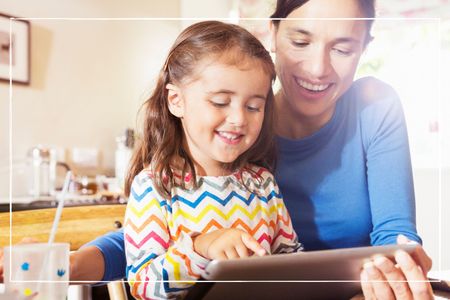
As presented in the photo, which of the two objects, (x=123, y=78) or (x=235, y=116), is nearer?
(x=235, y=116)

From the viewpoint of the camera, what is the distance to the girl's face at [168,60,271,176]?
1632 millimetres

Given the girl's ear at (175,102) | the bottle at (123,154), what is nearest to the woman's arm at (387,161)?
the girl's ear at (175,102)

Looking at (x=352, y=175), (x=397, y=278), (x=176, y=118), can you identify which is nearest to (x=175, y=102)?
(x=176, y=118)

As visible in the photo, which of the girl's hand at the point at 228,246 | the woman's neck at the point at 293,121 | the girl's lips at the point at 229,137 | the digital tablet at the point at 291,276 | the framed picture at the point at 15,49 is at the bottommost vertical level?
the digital tablet at the point at 291,276

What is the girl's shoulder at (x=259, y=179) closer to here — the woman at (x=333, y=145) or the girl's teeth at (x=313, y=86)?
the woman at (x=333, y=145)

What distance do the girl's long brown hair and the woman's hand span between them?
0.37 meters

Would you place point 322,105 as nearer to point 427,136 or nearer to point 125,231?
point 427,136

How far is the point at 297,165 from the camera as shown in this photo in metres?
1.72

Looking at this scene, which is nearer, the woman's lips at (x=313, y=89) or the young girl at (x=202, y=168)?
the young girl at (x=202, y=168)

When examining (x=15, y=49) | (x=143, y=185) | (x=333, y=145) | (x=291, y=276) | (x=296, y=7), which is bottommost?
(x=291, y=276)

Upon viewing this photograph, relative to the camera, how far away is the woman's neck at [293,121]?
1.70 m

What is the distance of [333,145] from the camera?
5.69ft

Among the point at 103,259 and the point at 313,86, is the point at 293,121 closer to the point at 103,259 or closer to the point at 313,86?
the point at 313,86

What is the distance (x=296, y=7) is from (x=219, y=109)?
0.35m
